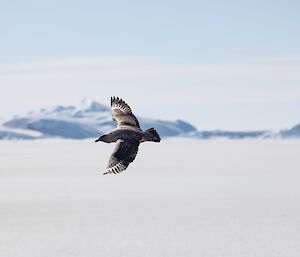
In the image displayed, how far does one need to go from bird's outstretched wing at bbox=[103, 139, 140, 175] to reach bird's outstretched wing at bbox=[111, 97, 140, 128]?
0.46m

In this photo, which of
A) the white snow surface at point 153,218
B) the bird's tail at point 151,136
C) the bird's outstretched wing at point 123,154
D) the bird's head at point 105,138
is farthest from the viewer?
the white snow surface at point 153,218

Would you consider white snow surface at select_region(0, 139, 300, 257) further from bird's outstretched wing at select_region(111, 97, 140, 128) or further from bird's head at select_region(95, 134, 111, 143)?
bird's head at select_region(95, 134, 111, 143)

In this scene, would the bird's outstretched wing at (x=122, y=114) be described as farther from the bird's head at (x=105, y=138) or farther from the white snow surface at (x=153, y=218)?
the white snow surface at (x=153, y=218)

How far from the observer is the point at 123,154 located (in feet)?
48.5

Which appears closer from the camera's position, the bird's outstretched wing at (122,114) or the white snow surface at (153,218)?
the bird's outstretched wing at (122,114)

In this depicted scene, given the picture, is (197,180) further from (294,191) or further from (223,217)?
(223,217)

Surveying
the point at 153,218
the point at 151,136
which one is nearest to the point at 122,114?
the point at 151,136

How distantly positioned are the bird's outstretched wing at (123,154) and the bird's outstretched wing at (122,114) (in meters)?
0.46

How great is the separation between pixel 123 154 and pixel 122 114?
120 cm

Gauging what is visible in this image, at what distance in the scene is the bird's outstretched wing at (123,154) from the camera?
14.6 m

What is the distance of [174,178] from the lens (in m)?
174

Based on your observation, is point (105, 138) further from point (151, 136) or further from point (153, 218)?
point (153, 218)

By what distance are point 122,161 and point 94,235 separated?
82022 mm

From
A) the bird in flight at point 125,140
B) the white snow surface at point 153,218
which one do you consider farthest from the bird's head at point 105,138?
the white snow surface at point 153,218
